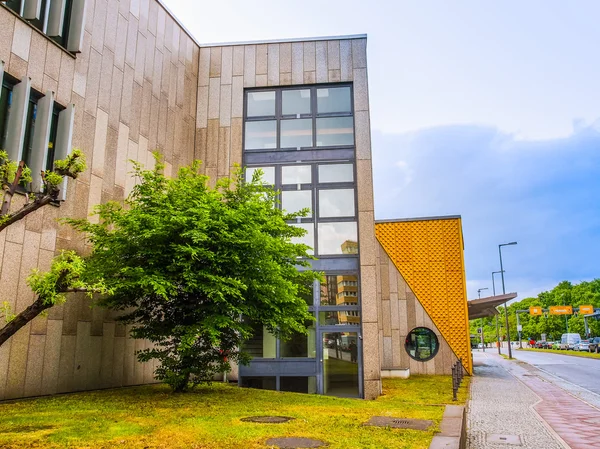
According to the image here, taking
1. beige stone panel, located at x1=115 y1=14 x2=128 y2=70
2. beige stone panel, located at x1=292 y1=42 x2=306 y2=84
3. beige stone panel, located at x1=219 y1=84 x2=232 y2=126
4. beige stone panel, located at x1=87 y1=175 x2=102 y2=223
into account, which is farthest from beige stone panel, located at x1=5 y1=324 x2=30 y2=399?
beige stone panel, located at x1=292 y1=42 x2=306 y2=84

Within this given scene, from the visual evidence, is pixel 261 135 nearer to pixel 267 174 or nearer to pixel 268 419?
pixel 267 174

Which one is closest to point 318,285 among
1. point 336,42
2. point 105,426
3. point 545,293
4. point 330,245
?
point 330,245

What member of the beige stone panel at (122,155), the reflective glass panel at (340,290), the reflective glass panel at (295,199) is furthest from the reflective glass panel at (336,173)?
the beige stone panel at (122,155)

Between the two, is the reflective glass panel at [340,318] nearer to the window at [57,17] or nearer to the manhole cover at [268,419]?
the manhole cover at [268,419]

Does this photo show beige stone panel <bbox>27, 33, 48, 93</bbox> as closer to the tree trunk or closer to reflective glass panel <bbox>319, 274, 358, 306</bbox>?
the tree trunk

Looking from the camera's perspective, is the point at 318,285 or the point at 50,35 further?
the point at 318,285

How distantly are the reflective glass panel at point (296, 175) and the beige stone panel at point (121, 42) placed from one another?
21.9 feet

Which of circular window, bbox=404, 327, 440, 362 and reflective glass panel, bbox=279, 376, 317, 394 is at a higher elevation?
circular window, bbox=404, 327, 440, 362

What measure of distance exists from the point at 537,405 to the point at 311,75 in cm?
1369

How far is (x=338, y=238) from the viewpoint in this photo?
725 inches

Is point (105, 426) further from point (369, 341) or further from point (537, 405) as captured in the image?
point (537, 405)

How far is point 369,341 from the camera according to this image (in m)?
17.5

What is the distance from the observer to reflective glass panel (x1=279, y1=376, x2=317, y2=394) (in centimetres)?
1753

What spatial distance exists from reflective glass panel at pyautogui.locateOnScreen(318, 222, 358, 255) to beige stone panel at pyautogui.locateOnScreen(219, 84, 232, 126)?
220 inches
